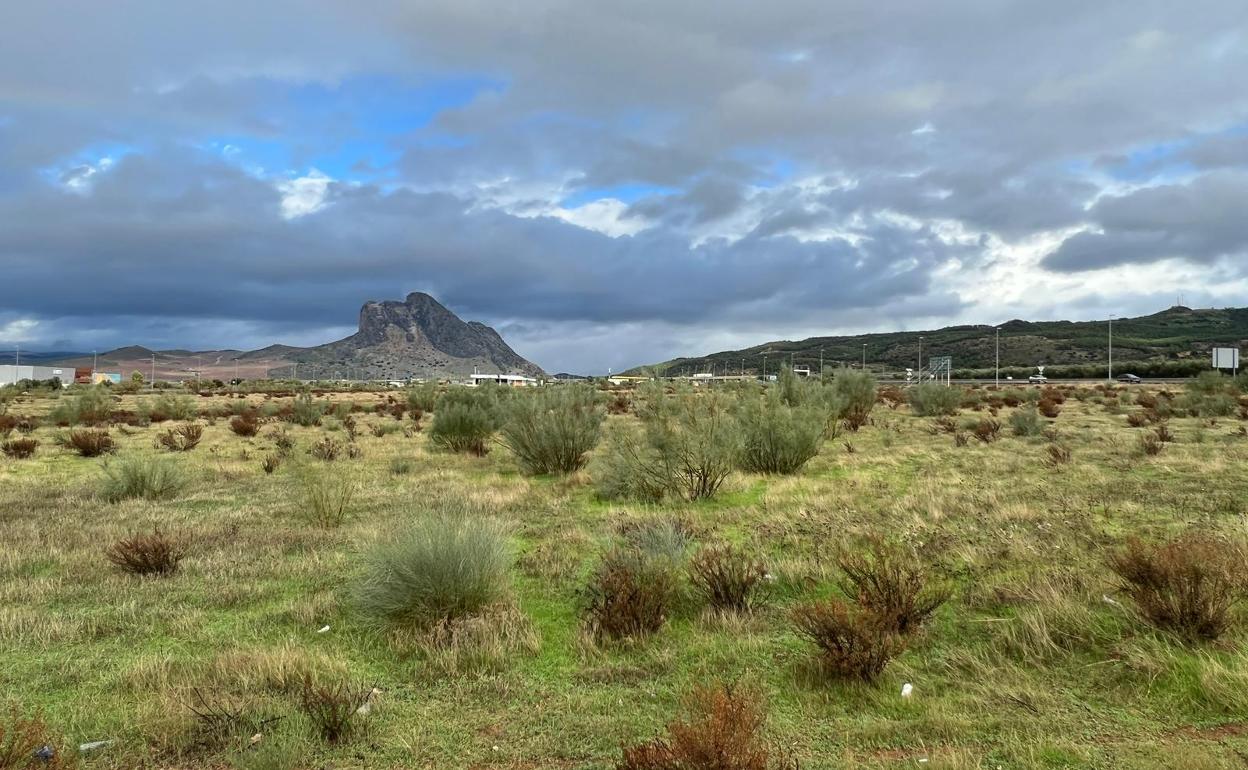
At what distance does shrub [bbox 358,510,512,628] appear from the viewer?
6.99 metres

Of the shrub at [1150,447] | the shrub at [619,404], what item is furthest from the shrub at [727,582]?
the shrub at [619,404]

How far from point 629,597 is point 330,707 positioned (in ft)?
8.92

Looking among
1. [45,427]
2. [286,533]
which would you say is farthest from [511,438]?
[45,427]

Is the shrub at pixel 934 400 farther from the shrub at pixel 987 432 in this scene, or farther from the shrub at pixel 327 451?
the shrub at pixel 327 451

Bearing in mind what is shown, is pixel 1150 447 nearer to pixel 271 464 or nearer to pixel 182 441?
pixel 271 464

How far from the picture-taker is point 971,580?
7.71 m

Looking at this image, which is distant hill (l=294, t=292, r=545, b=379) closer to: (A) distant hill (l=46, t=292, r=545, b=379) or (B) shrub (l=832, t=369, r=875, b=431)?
(A) distant hill (l=46, t=292, r=545, b=379)

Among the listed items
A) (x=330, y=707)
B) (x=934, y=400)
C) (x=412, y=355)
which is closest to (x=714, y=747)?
(x=330, y=707)

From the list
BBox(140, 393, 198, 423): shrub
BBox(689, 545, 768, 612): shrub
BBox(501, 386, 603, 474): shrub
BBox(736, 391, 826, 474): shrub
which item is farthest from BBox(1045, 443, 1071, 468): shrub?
BBox(140, 393, 198, 423): shrub

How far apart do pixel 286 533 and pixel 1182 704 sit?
10.3 m

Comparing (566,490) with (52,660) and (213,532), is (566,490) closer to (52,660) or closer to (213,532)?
(213,532)

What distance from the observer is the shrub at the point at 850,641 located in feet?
18.1

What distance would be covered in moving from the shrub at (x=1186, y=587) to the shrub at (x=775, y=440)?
1071 cm

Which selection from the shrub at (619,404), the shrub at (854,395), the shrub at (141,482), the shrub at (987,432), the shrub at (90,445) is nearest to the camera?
the shrub at (141,482)
